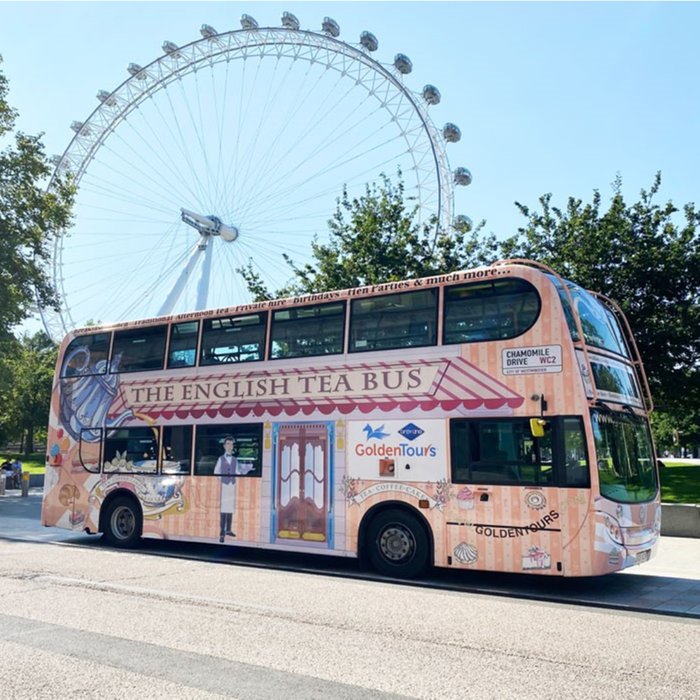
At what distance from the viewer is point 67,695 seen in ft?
16.0

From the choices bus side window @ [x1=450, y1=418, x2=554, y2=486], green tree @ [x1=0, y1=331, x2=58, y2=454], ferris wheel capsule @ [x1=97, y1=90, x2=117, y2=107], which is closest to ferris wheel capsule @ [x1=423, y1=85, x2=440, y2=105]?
ferris wheel capsule @ [x1=97, y1=90, x2=117, y2=107]

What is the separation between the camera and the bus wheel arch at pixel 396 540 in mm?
10281

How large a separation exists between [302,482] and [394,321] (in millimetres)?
3013

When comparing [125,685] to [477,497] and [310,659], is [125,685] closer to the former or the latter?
[310,659]

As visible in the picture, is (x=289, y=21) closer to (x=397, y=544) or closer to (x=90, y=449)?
(x=90, y=449)

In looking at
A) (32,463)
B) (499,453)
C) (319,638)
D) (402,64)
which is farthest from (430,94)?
(32,463)

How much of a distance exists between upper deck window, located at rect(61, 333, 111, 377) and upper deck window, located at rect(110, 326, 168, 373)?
307mm

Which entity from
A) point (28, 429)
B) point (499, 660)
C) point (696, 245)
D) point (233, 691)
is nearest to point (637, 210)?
point (696, 245)

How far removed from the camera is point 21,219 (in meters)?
28.2

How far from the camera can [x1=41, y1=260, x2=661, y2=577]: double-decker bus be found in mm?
9320

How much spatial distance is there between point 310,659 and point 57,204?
27.1 metres

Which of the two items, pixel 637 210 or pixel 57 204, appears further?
pixel 57 204

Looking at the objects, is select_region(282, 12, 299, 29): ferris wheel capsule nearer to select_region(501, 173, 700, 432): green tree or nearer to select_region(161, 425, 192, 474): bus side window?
select_region(501, 173, 700, 432): green tree

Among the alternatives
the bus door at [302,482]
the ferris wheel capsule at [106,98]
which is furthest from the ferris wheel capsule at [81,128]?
the bus door at [302,482]
